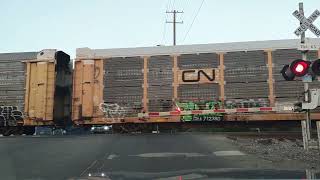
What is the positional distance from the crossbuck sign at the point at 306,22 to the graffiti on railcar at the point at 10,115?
57.5 feet

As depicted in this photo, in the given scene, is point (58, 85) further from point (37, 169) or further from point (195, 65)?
point (37, 169)

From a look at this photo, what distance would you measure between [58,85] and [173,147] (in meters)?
12.7

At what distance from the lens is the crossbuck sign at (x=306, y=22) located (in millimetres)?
11683

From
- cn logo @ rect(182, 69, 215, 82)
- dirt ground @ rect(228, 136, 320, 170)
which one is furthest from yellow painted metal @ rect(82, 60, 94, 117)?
dirt ground @ rect(228, 136, 320, 170)

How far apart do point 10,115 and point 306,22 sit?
59.6ft

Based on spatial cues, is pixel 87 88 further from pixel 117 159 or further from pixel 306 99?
pixel 306 99

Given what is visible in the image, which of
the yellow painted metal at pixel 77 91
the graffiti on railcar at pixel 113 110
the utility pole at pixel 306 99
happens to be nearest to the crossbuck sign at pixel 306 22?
the utility pole at pixel 306 99

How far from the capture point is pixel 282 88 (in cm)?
2394

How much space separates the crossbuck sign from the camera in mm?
11683

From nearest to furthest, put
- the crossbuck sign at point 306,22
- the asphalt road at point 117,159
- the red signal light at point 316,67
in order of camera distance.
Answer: the asphalt road at point 117,159 → the red signal light at point 316,67 → the crossbuck sign at point 306,22

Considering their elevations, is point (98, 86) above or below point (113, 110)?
above

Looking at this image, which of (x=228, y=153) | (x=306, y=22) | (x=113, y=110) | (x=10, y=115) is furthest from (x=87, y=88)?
(x=306, y=22)

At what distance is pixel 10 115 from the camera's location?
1000 inches

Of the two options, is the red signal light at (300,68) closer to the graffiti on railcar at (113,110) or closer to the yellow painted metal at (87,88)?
the graffiti on railcar at (113,110)
